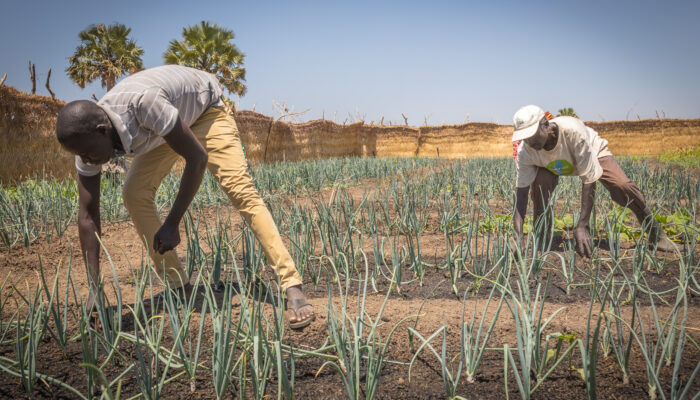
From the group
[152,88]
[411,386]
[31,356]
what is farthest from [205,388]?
[152,88]

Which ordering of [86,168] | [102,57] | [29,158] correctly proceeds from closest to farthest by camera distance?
[86,168]
[29,158]
[102,57]

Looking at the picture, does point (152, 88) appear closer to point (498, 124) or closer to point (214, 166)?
point (214, 166)

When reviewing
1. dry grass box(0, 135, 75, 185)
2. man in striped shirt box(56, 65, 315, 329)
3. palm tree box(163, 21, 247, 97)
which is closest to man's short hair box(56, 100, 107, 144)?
man in striped shirt box(56, 65, 315, 329)

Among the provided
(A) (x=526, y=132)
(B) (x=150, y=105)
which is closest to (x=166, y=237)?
(B) (x=150, y=105)

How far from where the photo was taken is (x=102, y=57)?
48.4 ft

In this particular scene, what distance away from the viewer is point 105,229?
3795 millimetres

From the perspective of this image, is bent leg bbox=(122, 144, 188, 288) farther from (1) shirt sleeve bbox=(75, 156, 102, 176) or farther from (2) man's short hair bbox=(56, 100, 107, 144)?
(2) man's short hair bbox=(56, 100, 107, 144)

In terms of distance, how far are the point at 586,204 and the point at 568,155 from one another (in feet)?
1.22

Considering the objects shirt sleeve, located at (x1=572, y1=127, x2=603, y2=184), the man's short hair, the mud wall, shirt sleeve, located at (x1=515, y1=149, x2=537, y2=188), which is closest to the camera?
the man's short hair

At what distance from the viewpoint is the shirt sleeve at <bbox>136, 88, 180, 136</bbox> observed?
5.33 ft

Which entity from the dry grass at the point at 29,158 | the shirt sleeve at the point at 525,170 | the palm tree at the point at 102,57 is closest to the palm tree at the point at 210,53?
the palm tree at the point at 102,57

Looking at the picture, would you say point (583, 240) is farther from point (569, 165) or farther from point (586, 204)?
point (569, 165)

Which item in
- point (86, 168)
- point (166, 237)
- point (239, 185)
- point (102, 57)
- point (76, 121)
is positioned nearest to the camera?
point (76, 121)

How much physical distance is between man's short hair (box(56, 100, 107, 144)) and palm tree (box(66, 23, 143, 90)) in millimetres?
14925
